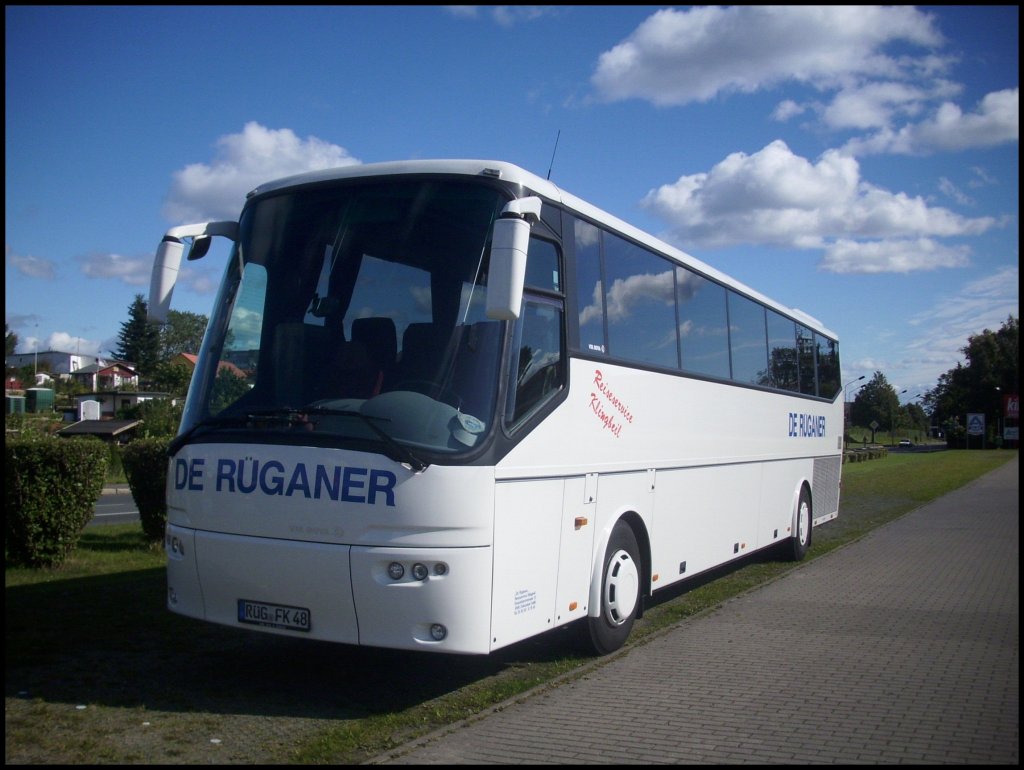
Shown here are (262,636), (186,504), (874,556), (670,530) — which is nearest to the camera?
(186,504)

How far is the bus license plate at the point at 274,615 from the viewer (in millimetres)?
6438

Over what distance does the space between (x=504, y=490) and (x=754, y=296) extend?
26.9 ft

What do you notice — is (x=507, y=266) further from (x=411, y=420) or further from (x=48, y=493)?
(x=48, y=493)

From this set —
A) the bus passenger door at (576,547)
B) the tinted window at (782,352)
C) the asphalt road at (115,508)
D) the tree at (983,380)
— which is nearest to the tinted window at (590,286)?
the bus passenger door at (576,547)

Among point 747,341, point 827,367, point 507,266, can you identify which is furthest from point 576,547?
point 827,367

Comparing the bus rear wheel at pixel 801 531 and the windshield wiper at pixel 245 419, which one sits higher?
the windshield wiper at pixel 245 419

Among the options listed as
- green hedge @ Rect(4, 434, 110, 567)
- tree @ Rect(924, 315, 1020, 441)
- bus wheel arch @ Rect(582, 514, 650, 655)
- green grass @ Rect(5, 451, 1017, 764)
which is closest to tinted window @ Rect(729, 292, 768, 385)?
green grass @ Rect(5, 451, 1017, 764)

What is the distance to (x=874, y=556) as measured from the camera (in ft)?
48.8

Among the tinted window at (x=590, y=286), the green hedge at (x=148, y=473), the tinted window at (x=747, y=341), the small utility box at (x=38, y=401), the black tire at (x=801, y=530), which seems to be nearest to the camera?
the tinted window at (x=590, y=286)

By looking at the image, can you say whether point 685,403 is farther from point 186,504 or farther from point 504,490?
point 186,504

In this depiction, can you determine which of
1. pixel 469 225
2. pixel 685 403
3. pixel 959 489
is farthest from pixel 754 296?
pixel 959 489

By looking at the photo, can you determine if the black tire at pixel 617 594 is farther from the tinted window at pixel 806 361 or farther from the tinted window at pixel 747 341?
the tinted window at pixel 806 361

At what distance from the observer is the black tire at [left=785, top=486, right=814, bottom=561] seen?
14.7m

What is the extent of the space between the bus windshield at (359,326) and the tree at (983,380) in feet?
298
